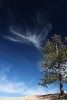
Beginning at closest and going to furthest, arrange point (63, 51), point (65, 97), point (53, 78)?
point (65, 97), point (53, 78), point (63, 51)

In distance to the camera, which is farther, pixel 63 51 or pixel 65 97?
pixel 63 51

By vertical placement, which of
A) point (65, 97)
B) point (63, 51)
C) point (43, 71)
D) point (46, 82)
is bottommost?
point (65, 97)

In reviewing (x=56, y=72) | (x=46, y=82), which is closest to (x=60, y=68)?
(x=56, y=72)

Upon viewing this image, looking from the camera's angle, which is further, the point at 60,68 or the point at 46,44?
the point at 46,44

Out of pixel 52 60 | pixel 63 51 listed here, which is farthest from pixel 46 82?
pixel 63 51

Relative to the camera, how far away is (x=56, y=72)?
43.1 meters

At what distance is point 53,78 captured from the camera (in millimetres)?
41750

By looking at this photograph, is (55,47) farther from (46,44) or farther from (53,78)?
(53,78)

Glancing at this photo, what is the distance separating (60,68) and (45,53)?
5455mm

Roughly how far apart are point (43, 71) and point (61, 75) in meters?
4.02

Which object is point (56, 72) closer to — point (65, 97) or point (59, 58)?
point (59, 58)

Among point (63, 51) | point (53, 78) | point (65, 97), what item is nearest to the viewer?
point (65, 97)

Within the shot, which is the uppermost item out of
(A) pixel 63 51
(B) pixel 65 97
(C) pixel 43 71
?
(A) pixel 63 51

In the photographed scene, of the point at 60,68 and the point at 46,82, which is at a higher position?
the point at 60,68
